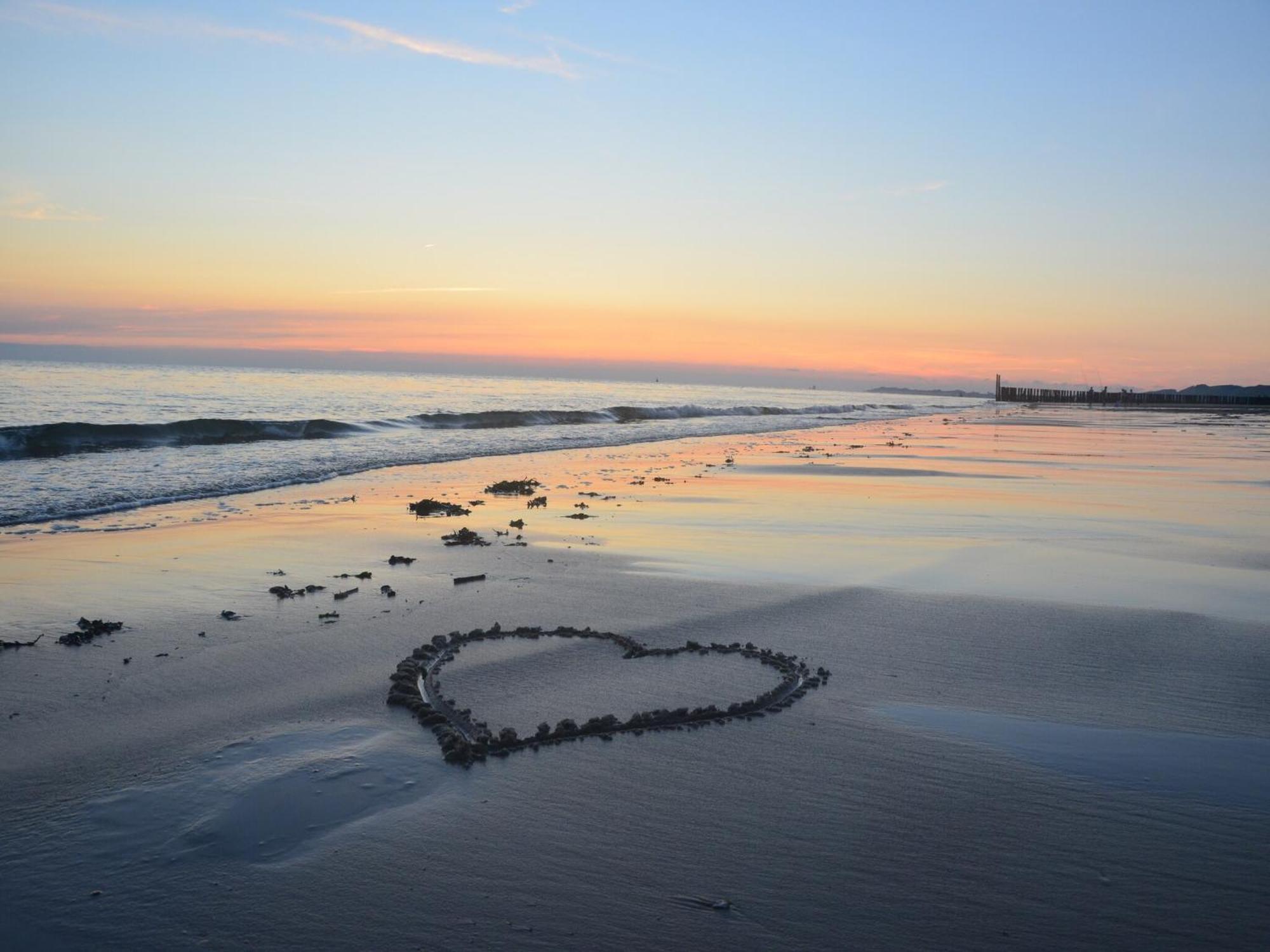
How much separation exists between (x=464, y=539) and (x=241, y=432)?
2157 cm

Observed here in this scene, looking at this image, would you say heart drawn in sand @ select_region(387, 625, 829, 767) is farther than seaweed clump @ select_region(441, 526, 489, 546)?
No

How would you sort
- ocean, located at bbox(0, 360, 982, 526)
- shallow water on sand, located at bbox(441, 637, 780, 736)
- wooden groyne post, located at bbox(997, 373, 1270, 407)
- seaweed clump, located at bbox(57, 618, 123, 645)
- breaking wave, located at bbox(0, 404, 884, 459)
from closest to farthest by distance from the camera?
shallow water on sand, located at bbox(441, 637, 780, 736) → seaweed clump, located at bbox(57, 618, 123, 645) → ocean, located at bbox(0, 360, 982, 526) → breaking wave, located at bbox(0, 404, 884, 459) → wooden groyne post, located at bbox(997, 373, 1270, 407)

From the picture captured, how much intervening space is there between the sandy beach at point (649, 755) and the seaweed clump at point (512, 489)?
545 cm

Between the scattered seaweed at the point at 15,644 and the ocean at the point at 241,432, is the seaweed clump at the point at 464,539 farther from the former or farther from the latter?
the ocean at the point at 241,432

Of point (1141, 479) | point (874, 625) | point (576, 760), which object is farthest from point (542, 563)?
point (1141, 479)

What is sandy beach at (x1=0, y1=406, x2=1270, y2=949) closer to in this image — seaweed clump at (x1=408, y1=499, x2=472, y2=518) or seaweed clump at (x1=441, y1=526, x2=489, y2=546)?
seaweed clump at (x1=441, y1=526, x2=489, y2=546)

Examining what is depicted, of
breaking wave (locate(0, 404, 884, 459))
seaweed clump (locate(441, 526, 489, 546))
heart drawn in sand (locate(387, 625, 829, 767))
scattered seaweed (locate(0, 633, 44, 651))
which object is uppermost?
breaking wave (locate(0, 404, 884, 459))

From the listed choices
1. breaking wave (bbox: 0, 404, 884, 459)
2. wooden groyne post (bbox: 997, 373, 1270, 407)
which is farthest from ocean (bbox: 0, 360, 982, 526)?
wooden groyne post (bbox: 997, 373, 1270, 407)

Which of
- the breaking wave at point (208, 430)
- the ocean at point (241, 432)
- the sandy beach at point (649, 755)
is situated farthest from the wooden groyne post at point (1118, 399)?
the sandy beach at point (649, 755)

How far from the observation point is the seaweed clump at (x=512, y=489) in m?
16.1

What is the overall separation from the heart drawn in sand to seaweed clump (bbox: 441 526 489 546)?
407 cm

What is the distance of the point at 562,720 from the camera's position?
5027 millimetres

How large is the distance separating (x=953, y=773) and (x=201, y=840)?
3.54m

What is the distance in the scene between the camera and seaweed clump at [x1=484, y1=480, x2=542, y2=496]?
16.1 m
